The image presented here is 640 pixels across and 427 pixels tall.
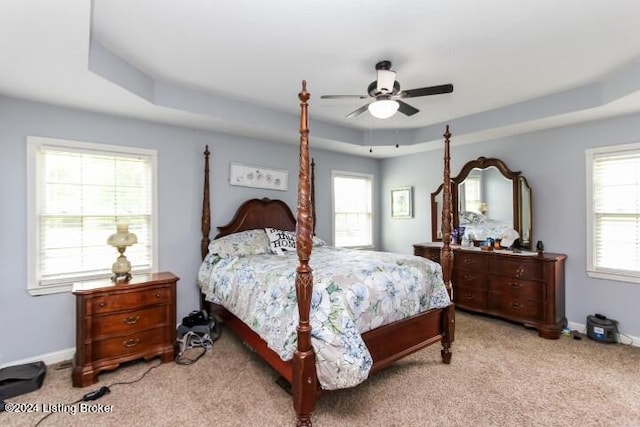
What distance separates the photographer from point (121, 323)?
2.68 meters

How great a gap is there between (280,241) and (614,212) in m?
3.62

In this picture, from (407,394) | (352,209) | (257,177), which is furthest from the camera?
(352,209)

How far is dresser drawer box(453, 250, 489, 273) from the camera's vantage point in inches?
157

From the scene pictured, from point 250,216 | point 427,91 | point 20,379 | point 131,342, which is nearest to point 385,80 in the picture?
point 427,91

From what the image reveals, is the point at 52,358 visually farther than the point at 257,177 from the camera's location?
No

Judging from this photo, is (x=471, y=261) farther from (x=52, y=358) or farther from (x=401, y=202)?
(x=52, y=358)

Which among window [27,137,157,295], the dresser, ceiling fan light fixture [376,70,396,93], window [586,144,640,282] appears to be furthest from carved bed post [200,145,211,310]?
window [586,144,640,282]

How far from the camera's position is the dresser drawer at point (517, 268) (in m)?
3.57

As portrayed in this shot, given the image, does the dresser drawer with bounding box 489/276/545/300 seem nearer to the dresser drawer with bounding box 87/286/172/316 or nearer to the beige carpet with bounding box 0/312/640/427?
the beige carpet with bounding box 0/312/640/427

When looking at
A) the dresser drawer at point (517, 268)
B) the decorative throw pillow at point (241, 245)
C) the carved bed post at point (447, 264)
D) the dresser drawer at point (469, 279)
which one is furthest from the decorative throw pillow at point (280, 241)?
the dresser drawer at point (517, 268)

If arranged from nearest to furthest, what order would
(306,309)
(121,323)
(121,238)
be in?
1. (306,309)
2. (121,323)
3. (121,238)

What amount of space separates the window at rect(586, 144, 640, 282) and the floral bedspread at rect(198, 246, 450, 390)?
205cm

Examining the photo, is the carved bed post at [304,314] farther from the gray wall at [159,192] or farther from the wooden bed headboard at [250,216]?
the gray wall at [159,192]

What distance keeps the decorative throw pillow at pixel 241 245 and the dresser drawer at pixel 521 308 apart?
2.87m
